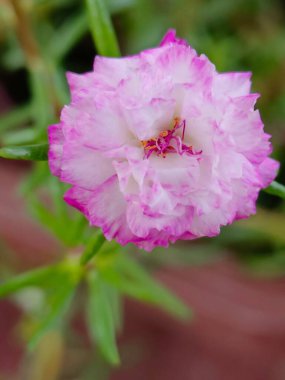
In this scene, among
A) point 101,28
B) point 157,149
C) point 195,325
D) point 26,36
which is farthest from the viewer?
point 195,325

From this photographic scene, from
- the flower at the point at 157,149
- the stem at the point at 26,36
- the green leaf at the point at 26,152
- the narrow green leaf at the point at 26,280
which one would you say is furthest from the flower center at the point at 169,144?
the stem at the point at 26,36

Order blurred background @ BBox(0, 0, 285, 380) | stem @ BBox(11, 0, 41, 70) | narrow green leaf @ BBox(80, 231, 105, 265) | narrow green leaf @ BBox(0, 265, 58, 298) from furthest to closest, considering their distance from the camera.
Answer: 1. blurred background @ BBox(0, 0, 285, 380)
2. stem @ BBox(11, 0, 41, 70)
3. narrow green leaf @ BBox(0, 265, 58, 298)
4. narrow green leaf @ BBox(80, 231, 105, 265)

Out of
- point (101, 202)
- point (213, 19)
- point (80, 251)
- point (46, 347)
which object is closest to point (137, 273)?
point (80, 251)

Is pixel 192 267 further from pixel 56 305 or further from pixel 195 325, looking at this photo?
pixel 56 305

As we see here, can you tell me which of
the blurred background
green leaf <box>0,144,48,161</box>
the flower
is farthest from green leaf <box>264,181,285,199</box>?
the blurred background

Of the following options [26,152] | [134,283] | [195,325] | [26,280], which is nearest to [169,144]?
[26,152]

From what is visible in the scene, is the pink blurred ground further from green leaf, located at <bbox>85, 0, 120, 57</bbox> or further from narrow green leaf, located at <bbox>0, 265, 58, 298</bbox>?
green leaf, located at <bbox>85, 0, 120, 57</bbox>
